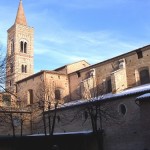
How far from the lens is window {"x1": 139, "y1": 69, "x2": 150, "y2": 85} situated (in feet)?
A: 87.4

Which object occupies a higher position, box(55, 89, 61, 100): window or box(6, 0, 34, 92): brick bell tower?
box(6, 0, 34, 92): brick bell tower

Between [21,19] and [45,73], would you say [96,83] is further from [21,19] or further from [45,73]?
[21,19]

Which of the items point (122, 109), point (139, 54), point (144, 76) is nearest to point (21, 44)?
point (139, 54)

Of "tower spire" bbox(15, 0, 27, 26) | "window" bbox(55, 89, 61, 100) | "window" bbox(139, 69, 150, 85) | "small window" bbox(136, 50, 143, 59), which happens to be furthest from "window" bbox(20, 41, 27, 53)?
"window" bbox(139, 69, 150, 85)

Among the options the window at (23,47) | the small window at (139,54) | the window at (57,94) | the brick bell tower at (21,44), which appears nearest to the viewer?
the small window at (139,54)

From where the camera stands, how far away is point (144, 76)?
26.9 meters

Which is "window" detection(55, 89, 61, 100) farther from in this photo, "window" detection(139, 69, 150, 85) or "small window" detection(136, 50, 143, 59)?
"small window" detection(136, 50, 143, 59)

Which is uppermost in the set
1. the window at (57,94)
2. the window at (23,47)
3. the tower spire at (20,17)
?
the tower spire at (20,17)

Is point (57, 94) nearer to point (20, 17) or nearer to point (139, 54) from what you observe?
point (139, 54)

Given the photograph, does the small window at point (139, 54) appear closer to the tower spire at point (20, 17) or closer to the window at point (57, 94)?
the window at point (57, 94)

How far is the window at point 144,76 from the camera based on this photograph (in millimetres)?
26641

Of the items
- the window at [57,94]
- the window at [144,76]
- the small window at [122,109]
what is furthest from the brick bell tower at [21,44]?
the small window at [122,109]

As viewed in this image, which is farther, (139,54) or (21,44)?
(21,44)

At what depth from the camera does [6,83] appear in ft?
57.0
